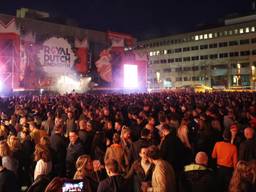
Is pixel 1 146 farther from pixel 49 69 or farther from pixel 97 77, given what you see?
pixel 97 77

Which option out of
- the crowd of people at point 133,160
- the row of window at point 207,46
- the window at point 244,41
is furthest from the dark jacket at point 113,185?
the window at point 244,41

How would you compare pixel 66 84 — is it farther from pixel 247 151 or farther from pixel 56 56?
pixel 247 151

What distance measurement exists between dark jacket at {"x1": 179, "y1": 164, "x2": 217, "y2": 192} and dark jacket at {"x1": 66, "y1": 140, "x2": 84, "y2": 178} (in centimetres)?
285

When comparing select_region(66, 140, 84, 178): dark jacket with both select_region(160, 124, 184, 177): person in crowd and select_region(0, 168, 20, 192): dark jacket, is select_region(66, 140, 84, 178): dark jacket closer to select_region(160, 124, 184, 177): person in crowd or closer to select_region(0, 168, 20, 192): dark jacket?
select_region(160, 124, 184, 177): person in crowd

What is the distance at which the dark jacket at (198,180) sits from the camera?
197 inches

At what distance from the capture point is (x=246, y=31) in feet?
269

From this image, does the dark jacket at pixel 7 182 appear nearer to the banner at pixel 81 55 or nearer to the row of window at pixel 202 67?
the banner at pixel 81 55

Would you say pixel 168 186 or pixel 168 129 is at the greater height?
pixel 168 129

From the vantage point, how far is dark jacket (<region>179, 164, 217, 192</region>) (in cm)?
501

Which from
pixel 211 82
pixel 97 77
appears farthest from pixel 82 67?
pixel 211 82

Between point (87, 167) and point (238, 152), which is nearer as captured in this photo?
point (87, 167)

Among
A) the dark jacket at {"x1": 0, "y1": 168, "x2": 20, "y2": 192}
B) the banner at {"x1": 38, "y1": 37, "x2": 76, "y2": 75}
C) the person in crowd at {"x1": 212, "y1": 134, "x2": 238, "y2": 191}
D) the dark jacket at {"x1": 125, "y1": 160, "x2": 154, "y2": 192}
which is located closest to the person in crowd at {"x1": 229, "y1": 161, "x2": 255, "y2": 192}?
the dark jacket at {"x1": 125, "y1": 160, "x2": 154, "y2": 192}

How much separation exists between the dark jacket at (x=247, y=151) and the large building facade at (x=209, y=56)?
6830 cm

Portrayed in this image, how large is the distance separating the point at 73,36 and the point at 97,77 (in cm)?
717
